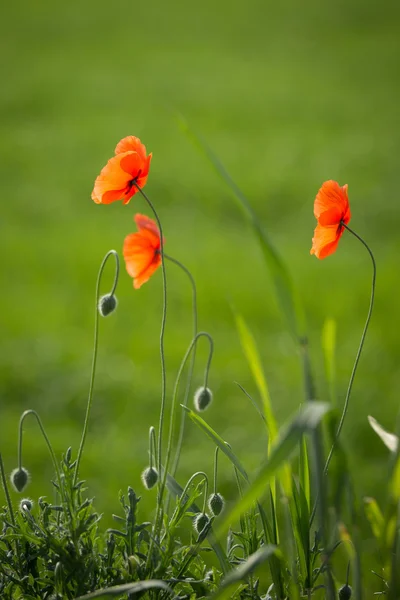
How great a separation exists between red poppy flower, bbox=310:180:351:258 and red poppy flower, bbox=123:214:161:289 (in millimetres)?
233

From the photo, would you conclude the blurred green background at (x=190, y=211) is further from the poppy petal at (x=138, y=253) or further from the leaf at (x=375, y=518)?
the poppy petal at (x=138, y=253)

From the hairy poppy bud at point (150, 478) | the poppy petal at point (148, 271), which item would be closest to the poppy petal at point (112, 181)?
the poppy petal at point (148, 271)

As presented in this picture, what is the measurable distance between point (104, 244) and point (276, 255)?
4.38 metres

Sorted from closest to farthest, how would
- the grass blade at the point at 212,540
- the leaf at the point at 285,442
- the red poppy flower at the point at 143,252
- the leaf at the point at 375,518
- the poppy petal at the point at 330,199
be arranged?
the leaf at the point at 285,442 < the leaf at the point at 375,518 < the grass blade at the point at 212,540 < the poppy petal at the point at 330,199 < the red poppy flower at the point at 143,252

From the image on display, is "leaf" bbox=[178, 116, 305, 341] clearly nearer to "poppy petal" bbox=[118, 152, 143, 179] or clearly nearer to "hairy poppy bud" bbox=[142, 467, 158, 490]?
"poppy petal" bbox=[118, 152, 143, 179]

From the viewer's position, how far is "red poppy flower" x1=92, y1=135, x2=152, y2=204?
3.70ft

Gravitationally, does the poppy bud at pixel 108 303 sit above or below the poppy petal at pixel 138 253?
below

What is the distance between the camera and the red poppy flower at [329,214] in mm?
1113

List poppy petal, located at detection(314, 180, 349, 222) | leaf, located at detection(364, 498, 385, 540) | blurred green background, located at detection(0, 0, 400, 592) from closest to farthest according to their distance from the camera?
1. leaf, located at detection(364, 498, 385, 540)
2. poppy petal, located at detection(314, 180, 349, 222)
3. blurred green background, located at detection(0, 0, 400, 592)

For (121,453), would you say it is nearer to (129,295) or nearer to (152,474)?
(129,295)

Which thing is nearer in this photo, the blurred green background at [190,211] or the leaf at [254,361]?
the leaf at [254,361]

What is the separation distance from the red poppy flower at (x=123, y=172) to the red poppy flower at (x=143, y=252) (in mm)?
65

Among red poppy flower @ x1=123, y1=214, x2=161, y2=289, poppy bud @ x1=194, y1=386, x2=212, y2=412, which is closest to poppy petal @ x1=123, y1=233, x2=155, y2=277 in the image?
Result: red poppy flower @ x1=123, y1=214, x2=161, y2=289

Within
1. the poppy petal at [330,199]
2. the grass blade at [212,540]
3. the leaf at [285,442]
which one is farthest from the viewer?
the poppy petal at [330,199]
